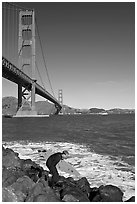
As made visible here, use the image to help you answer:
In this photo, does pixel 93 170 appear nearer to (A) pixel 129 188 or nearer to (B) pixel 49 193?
(A) pixel 129 188

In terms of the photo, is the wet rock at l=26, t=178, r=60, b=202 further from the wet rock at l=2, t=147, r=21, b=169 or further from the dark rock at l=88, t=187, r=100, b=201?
the wet rock at l=2, t=147, r=21, b=169

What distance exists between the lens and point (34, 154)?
7.04 metres

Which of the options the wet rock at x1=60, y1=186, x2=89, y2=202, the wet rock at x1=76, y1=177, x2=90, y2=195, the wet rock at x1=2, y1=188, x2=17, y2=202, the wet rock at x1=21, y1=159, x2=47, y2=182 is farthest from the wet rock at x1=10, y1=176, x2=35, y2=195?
the wet rock at x1=76, y1=177, x2=90, y2=195

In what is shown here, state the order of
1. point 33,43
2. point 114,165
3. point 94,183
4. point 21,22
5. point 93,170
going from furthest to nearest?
point 21,22, point 33,43, point 114,165, point 93,170, point 94,183

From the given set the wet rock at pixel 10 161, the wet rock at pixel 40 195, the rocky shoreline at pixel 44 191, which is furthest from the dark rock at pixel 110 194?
the wet rock at pixel 10 161

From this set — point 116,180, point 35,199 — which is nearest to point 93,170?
point 116,180

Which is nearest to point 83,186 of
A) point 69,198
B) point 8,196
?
point 69,198

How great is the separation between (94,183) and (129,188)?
1.99 feet

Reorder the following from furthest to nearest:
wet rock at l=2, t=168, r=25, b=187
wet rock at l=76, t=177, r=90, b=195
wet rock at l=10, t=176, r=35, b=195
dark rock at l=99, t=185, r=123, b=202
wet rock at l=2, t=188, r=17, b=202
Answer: wet rock at l=76, t=177, r=90, b=195
wet rock at l=2, t=168, r=25, b=187
dark rock at l=99, t=185, r=123, b=202
wet rock at l=10, t=176, r=35, b=195
wet rock at l=2, t=188, r=17, b=202

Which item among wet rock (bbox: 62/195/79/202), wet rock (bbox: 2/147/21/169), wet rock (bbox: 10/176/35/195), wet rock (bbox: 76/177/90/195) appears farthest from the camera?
wet rock (bbox: 2/147/21/169)

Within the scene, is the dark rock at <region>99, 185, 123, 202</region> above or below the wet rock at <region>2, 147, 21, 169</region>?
below

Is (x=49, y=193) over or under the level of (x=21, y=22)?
under

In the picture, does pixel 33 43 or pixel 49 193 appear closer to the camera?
pixel 49 193

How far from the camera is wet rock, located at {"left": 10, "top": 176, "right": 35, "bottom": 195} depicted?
2946 millimetres
